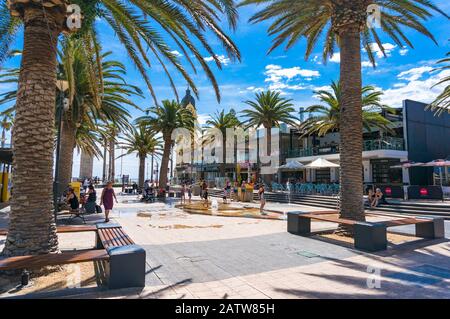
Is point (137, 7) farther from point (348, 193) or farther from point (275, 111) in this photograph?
point (275, 111)

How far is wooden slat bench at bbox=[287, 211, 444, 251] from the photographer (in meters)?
7.38

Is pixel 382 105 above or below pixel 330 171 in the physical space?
→ above

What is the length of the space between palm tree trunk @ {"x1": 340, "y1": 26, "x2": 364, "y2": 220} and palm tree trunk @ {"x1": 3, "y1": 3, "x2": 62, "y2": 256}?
778 cm

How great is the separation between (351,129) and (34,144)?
827 centimetres

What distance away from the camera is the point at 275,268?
5.89 meters

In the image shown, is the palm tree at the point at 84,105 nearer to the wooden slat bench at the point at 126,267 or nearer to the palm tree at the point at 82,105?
the palm tree at the point at 82,105

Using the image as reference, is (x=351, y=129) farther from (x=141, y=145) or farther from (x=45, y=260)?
(x=141, y=145)

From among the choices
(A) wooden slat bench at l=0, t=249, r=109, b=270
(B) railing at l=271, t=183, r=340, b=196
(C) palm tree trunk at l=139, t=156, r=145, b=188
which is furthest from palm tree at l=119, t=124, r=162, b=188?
(A) wooden slat bench at l=0, t=249, r=109, b=270

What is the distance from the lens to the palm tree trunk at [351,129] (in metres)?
9.16

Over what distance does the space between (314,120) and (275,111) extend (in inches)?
178

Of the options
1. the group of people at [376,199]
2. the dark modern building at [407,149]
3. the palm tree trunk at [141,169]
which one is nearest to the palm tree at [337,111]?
the dark modern building at [407,149]

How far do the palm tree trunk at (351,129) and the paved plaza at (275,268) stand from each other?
61.2 inches

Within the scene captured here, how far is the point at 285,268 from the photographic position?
5.90 meters

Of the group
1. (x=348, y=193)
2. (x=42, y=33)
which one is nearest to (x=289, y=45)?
(x=348, y=193)
